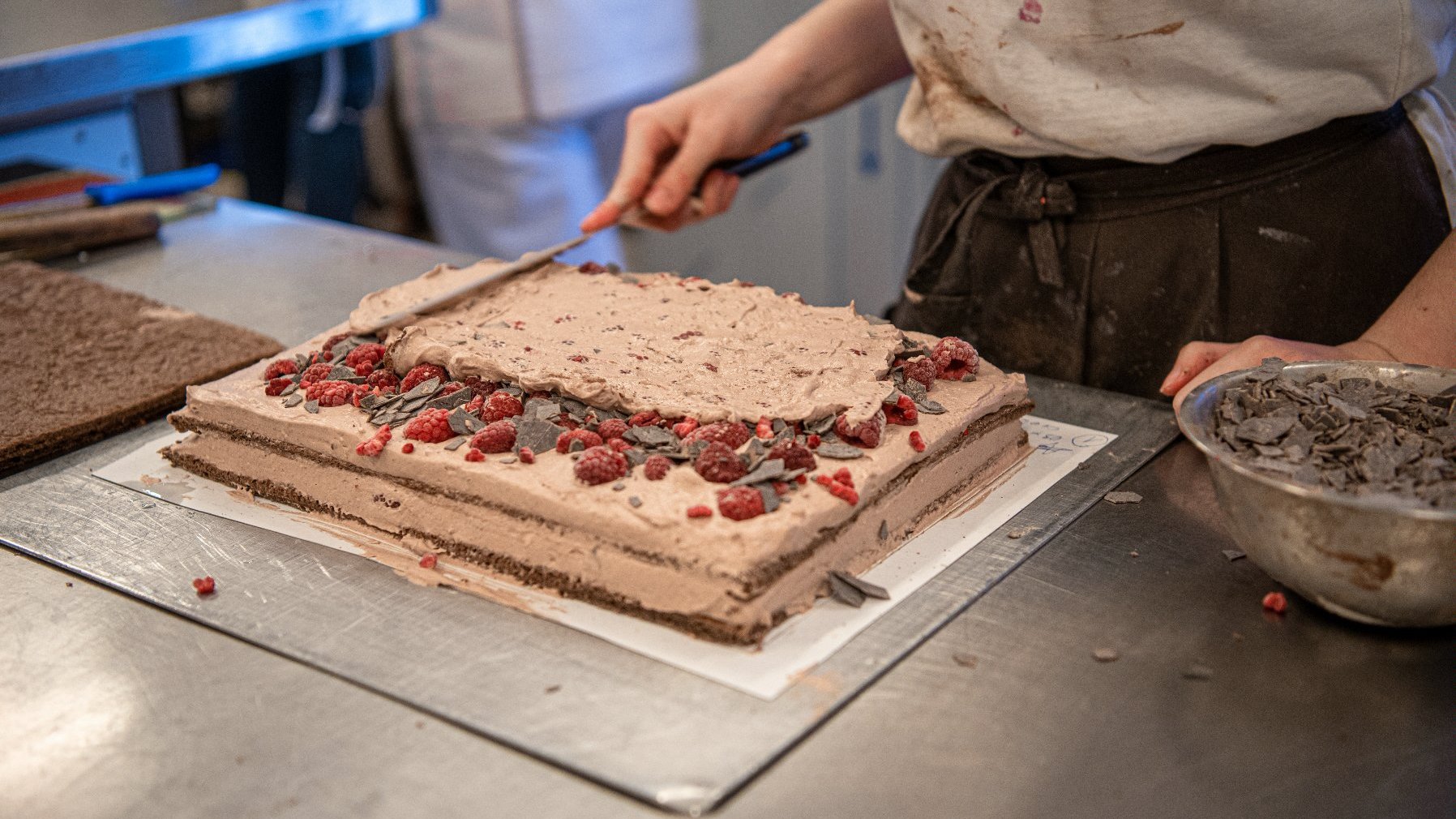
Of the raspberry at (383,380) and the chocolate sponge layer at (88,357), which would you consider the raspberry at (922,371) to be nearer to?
the raspberry at (383,380)

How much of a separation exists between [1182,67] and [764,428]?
3.20 ft

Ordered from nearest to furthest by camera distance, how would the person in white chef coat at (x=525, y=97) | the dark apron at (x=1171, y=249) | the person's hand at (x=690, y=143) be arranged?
the dark apron at (x=1171, y=249) < the person's hand at (x=690, y=143) < the person in white chef coat at (x=525, y=97)

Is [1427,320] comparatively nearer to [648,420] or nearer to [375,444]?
[648,420]

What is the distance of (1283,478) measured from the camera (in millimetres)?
1371

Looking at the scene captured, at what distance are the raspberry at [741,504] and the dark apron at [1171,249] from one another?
1.04m

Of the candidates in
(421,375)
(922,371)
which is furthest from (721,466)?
(421,375)

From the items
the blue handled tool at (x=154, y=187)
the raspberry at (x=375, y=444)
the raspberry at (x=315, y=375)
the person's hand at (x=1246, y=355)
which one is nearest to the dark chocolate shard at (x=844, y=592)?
the person's hand at (x=1246, y=355)

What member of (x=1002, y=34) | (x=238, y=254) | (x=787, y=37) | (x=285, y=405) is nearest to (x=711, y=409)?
(x=285, y=405)

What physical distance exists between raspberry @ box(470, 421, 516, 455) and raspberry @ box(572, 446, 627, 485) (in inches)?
5.3

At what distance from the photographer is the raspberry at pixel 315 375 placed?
192 cm

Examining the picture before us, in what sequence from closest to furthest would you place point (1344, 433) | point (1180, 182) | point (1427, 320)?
point (1344, 433), point (1427, 320), point (1180, 182)

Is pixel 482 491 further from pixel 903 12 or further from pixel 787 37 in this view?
pixel 787 37

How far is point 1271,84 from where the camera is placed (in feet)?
6.37

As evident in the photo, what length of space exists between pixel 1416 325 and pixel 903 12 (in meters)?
1.03
